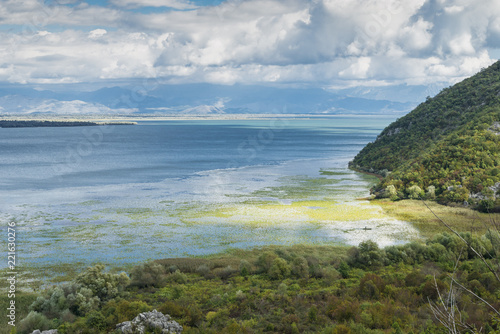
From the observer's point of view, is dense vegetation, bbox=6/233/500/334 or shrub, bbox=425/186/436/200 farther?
shrub, bbox=425/186/436/200

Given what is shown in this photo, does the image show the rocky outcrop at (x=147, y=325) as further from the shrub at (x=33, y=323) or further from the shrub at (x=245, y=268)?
the shrub at (x=245, y=268)

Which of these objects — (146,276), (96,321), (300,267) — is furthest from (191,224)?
(96,321)

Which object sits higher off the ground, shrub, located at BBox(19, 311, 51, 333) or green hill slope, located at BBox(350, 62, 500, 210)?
green hill slope, located at BBox(350, 62, 500, 210)

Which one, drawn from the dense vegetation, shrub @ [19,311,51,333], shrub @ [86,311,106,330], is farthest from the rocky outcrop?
shrub @ [19,311,51,333]

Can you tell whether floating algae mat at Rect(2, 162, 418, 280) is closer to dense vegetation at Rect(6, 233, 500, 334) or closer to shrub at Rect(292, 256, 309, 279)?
dense vegetation at Rect(6, 233, 500, 334)

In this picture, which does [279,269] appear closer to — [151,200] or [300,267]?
[300,267]

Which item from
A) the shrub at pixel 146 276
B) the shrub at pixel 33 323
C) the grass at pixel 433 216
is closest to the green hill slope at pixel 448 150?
the grass at pixel 433 216

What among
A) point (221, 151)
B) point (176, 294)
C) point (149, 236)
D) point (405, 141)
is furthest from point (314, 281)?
point (221, 151)

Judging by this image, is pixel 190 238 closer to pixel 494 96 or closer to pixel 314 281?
pixel 314 281
